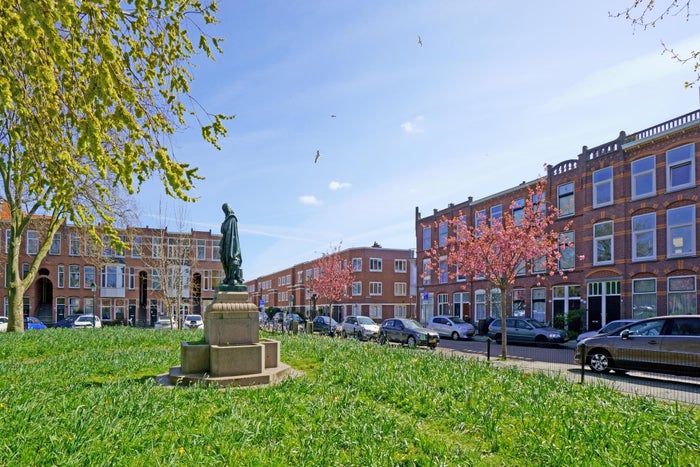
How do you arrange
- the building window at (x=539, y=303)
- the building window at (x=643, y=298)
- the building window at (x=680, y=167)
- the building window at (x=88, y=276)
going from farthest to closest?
the building window at (x=88, y=276)
the building window at (x=539, y=303)
the building window at (x=643, y=298)
the building window at (x=680, y=167)

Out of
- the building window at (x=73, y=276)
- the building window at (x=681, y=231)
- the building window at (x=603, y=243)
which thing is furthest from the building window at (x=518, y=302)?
the building window at (x=73, y=276)

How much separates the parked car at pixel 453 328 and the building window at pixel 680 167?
13.7 metres

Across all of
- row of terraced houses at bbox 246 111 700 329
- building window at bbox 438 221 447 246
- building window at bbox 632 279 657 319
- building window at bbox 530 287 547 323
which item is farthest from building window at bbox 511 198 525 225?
building window at bbox 632 279 657 319

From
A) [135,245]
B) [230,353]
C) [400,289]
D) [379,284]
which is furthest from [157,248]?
[230,353]

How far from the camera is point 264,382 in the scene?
8.77 meters

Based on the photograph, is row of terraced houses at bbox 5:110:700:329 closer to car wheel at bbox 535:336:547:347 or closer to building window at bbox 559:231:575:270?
building window at bbox 559:231:575:270

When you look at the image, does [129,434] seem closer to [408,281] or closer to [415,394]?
[415,394]

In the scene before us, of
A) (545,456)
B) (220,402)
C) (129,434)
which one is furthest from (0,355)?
(545,456)

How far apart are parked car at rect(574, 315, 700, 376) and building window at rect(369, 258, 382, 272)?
1767 inches

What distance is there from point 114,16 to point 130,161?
1.69 m

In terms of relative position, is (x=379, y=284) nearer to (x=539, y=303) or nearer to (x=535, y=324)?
(x=539, y=303)

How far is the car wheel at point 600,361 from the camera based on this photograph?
1415 centimetres

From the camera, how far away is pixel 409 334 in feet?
77.9

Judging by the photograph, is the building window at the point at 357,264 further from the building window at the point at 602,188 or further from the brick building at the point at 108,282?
the building window at the point at 602,188
